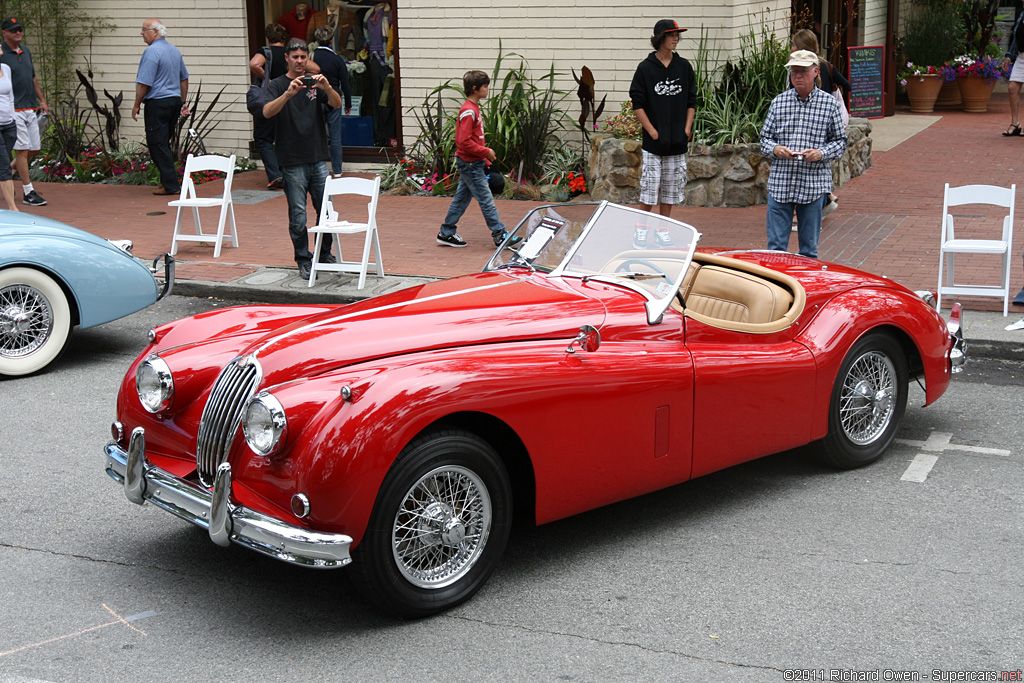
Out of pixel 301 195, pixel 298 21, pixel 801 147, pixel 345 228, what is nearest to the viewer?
pixel 801 147

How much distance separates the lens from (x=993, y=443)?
5684mm

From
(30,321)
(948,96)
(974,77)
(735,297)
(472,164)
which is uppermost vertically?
(974,77)

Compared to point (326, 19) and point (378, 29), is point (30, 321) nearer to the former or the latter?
point (378, 29)

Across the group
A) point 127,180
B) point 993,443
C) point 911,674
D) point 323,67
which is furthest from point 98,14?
point 911,674

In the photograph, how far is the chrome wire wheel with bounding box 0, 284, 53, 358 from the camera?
6.87 m

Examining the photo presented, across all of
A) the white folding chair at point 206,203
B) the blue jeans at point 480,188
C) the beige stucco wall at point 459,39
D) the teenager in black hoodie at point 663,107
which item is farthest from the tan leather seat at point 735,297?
the beige stucco wall at point 459,39

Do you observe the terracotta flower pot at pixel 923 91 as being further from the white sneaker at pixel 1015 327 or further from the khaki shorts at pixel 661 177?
the white sneaker at pixel 1015 327

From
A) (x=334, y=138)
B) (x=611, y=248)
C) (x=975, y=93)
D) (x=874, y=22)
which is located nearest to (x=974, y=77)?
(x=975, y=93)

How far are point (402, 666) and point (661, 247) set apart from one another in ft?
7.45

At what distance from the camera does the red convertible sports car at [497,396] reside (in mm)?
3740

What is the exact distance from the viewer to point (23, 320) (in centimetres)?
691

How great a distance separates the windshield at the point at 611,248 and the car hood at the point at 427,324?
0.19 meters

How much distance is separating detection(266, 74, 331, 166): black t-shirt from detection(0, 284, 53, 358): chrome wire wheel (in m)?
2.69

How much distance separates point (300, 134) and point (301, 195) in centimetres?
54
